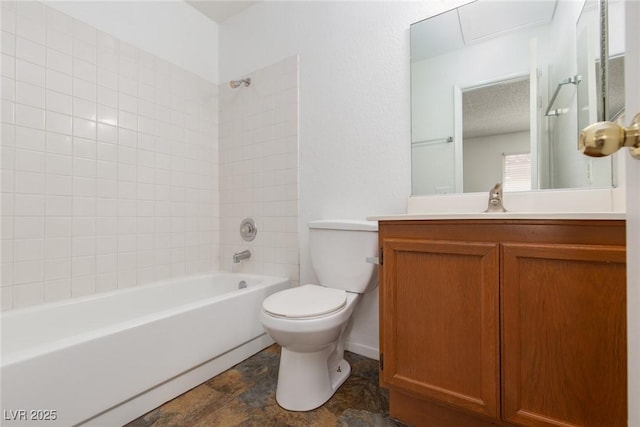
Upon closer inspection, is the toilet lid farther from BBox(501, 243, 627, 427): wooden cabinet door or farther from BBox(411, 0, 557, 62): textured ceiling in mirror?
BBox(411, 0, 557, 62): textured ceiling in mirror

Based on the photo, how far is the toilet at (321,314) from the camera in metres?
1.12

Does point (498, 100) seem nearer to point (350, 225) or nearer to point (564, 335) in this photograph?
point (350, 225)

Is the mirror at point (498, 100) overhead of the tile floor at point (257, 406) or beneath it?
overhead

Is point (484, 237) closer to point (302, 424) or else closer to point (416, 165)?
point (416, 165)

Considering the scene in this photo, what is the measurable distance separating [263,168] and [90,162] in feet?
3.18

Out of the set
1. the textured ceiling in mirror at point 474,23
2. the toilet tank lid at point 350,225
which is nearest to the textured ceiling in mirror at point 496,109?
the textured ceiling in mirror at point 474,23

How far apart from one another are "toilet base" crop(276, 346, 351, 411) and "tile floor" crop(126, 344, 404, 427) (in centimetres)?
3

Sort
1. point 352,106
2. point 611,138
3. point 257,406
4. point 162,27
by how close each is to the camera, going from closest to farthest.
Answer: point 611,138, point 257,406, point 352,106, point 162,27

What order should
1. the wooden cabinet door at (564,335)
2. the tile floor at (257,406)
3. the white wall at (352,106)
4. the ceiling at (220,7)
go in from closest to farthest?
the wooden cabinet door at (564,335)
the tile floor at (257,406)
the white wall at (352,106)
the ceiling at (220,7)

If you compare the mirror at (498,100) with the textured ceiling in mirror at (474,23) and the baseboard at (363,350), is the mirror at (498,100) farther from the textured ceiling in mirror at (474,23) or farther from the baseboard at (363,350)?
the baseboard at (363,350)

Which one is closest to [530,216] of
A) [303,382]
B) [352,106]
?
[303,382]

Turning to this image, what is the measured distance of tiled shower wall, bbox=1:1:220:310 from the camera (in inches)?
52.4

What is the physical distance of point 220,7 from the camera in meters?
2.10

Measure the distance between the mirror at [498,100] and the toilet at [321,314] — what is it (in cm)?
47
